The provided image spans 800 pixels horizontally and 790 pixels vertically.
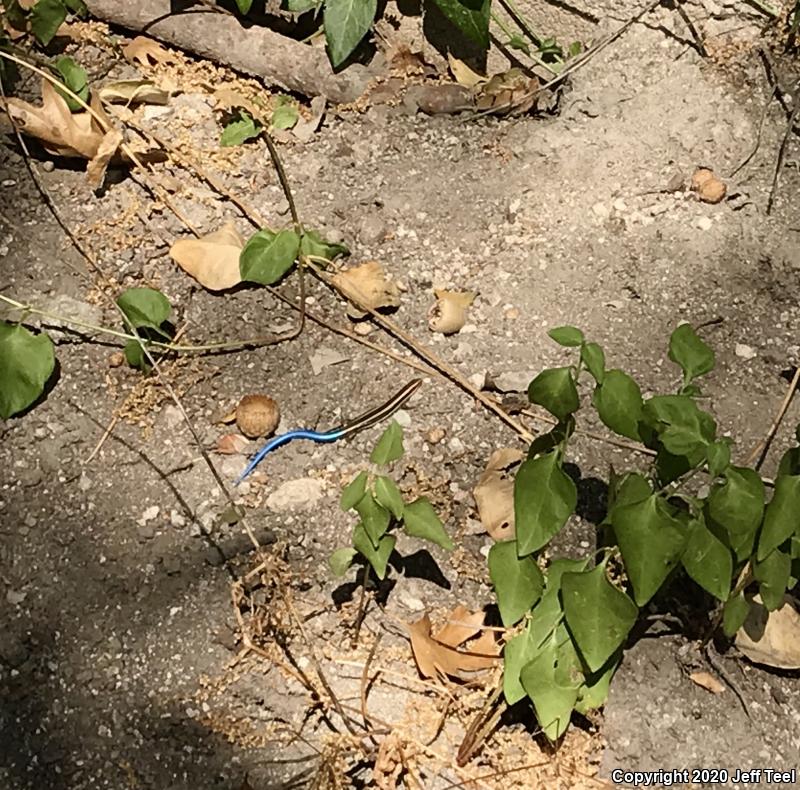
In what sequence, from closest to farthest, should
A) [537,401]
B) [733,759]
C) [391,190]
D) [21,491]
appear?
[537,401] → [733,759] → [21,491] → [391,190]

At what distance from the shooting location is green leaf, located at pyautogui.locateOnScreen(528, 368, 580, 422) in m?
1.42

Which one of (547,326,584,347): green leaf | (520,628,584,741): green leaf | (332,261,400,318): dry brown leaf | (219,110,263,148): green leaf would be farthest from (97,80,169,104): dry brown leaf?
(520,628,584,741): green leaf

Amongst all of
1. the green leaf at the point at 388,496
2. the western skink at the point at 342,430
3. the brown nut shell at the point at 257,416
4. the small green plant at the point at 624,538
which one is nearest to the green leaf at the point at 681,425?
the small green plant at the point at 624,538

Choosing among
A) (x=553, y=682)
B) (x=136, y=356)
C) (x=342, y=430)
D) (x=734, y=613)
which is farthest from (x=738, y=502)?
(x=136, y=356)

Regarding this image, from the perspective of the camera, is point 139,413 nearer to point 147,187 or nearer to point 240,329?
point 240,329

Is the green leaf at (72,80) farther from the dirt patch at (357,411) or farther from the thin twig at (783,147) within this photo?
the thin twig at (783,147)

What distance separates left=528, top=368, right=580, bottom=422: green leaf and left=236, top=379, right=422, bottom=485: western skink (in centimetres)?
46

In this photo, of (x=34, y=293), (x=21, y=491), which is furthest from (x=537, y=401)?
(x=34, y=293)

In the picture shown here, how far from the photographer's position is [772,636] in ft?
5.28

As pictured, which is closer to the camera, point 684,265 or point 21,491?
point 21,491

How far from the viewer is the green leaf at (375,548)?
153cm

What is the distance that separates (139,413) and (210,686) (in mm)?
503

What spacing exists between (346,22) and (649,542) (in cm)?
133

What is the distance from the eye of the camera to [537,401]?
1456 mm
